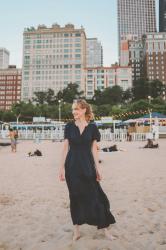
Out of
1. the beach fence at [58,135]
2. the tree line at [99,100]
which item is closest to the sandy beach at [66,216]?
the beach fence at [58,135]

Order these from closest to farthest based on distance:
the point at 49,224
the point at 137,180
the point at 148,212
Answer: the point at 49,224, the point at 148,212, the point at 137,180

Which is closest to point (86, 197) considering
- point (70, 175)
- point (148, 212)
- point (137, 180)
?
point (70, 175)

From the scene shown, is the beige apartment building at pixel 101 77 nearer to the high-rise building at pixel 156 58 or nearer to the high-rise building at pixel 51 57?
the high-rise building at pixel 51 57

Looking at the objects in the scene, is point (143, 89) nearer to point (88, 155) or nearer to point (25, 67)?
Answer: point (25, 67)

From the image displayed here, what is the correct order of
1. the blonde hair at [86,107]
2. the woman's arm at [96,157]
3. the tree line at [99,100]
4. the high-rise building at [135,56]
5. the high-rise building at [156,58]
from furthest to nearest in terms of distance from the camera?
the high-rise building at [135,56]
the high-rise building at [156,58]
the tree line at [99,100]
the blonde hair at [86,107]
the woman's arm at [96,157]

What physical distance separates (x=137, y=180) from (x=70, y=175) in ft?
13.0

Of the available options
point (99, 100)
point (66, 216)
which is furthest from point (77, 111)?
point (99, 100)

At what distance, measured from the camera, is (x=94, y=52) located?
184750 millimetres

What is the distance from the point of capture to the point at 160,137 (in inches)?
1248

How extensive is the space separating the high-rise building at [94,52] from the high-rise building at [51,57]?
43.8 meters

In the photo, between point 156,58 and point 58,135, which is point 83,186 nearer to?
point 58,135

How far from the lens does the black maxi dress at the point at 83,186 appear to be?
306 centimetres

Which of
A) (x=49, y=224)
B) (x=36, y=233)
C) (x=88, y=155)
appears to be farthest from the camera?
(x=49, y=224)

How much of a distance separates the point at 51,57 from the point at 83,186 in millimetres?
143530
